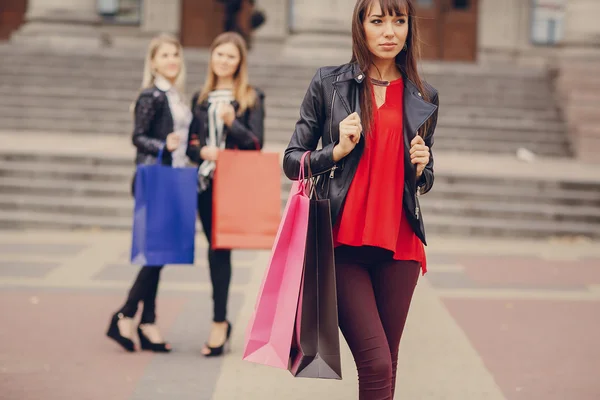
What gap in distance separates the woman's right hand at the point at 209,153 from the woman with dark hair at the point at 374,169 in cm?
227

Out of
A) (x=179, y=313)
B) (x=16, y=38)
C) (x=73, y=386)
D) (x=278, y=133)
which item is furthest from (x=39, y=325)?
(x=16, y=38)

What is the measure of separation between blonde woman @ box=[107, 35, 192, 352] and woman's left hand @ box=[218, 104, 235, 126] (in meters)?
0.31

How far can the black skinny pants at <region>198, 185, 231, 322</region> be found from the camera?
6023mm

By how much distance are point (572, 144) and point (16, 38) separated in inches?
463

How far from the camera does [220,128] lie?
6066mm

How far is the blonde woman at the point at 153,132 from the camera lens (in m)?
6.09

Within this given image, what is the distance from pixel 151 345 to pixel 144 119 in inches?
55.7

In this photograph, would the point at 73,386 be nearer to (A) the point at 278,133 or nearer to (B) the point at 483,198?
(B) the point at 483,198

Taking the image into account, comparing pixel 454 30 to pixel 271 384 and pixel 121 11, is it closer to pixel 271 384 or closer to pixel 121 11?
pixel 121 11

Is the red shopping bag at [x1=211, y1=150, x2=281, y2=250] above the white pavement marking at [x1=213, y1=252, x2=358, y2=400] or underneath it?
above

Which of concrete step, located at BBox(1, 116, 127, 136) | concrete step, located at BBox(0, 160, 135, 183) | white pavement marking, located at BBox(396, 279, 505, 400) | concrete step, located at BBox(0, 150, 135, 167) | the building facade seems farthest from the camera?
the building facade

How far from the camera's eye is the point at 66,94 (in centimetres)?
1784

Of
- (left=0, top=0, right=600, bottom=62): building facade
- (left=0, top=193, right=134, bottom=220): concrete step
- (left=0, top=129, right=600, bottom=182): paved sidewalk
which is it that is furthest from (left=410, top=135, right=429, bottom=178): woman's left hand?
(left=0, top=0, right=600, bottom=62): building facade

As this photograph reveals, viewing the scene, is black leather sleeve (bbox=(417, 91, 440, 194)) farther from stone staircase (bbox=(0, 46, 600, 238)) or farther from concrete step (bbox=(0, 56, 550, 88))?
concrete step (bbox=(0, 56, 550, 88))
